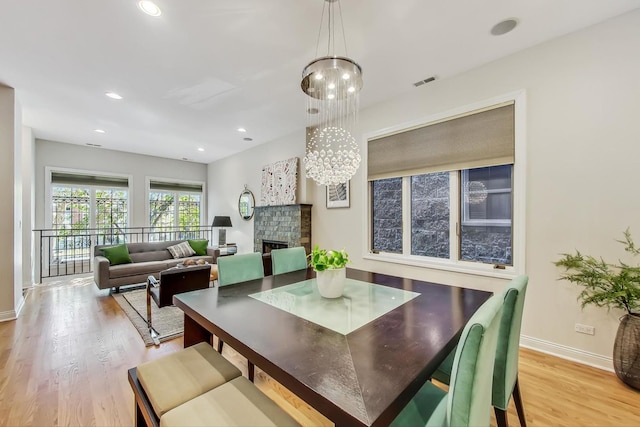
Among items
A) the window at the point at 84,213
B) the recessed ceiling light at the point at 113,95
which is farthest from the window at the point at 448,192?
the window at the point at 84,213

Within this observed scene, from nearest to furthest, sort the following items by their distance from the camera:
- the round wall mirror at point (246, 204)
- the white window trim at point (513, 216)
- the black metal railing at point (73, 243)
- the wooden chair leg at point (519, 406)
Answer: the wooden chair leg at point (519, 406)
the white window trim at point (513, 216)
the black metal railing at point (73, 243)
the round wall mirror at point (246, 204)

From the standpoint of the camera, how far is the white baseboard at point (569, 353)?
7.17 ft

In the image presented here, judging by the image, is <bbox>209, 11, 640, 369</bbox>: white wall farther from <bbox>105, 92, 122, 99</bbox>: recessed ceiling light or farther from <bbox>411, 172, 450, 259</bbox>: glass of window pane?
<bbox>105, 92, 122, 99</bbox>: recessed ceiling light

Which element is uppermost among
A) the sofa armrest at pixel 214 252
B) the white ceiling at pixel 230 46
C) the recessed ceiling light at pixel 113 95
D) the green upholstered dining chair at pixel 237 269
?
the white ceiling at pixel 230 46

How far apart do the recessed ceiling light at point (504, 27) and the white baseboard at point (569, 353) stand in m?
2.83

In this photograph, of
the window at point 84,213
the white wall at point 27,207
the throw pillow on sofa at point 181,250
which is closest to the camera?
the white wall at point 27,207

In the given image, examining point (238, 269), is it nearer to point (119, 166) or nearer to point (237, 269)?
point (237, 269)

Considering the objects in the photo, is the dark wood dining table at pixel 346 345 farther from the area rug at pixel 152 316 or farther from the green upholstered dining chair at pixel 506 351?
the area rug at pixel 152 316

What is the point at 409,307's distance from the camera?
163 centimetres

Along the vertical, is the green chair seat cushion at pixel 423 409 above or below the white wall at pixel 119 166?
below

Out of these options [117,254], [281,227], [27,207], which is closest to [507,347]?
[281,227]

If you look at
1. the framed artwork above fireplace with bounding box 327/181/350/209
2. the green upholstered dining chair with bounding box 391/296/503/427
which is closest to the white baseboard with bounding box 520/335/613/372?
the green upholstered dining chair with bounding box 391/296/503/427

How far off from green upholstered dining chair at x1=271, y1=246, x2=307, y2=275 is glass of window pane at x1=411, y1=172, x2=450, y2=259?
1.54 m

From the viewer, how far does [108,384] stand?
2.08 m
